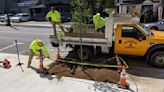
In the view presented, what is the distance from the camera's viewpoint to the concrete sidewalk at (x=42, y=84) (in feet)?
26.3

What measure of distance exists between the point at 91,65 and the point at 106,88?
2.33 metres

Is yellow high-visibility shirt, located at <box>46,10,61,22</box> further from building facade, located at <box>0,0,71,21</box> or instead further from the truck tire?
building facade, located at <box>0,0,71,21</box>

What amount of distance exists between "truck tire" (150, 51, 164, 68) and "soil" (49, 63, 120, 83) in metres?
1.91

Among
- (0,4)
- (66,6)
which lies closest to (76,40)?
(66,6)

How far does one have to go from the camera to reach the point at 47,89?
8078mm

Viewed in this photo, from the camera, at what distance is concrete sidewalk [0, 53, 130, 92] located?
26.3ft

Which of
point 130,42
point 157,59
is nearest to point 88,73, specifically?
point 130,42

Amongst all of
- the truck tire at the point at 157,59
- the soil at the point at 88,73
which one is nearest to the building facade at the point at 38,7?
the soil at the point at 88,73

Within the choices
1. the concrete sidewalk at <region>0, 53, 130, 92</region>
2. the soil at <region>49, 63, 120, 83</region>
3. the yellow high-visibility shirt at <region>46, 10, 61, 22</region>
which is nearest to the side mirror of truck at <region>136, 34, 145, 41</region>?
the soil at <region>49, 63, 120, 83</region>

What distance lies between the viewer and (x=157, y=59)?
1000cm

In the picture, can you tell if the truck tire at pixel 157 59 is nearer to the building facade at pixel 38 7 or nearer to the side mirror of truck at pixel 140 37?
the side mirror of truck at pixel 140 37

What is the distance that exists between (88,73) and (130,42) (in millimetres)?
2336

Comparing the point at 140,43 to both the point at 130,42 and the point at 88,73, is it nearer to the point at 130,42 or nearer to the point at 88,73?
the point at 130,42

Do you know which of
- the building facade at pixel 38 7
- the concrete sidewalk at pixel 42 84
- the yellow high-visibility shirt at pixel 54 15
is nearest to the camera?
the concrete sidewalk at pixel 42 84
